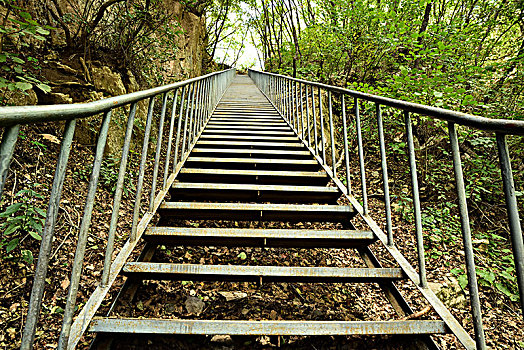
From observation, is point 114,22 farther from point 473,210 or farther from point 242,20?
point 242,20

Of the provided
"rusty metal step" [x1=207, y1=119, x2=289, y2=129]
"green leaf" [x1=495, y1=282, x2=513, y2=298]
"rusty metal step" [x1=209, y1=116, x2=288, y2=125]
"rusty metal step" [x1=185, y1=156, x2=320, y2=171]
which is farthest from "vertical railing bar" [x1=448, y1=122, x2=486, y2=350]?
"rusty metal step" [x1=209, y1=116, x2=288, y2=125]

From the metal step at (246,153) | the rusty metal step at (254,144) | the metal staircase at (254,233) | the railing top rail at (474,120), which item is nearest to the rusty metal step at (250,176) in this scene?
the metal staircase at (254,233)

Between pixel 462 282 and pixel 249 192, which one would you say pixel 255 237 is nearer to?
pixel 249 192

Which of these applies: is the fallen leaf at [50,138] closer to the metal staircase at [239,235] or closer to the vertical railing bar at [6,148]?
the metal staircase at [239,235]

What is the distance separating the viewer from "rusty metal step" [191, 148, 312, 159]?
3.06 m

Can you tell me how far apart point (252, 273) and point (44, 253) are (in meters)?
0.98

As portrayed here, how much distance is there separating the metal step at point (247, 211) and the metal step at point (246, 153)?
1158 millimetres

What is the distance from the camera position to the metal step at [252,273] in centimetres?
141

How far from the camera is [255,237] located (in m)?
1.72

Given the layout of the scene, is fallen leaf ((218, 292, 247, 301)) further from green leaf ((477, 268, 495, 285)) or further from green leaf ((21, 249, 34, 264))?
green leaf ((477, 268, 495, 285))

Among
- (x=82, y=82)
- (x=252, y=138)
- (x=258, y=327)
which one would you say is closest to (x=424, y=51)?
(x=252, y=138)

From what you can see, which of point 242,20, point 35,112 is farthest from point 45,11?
point 242,20

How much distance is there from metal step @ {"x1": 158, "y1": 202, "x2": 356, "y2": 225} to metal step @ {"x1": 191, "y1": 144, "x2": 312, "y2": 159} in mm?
1158

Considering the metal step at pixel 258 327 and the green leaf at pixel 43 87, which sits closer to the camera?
the metal step at pixel 258 327
